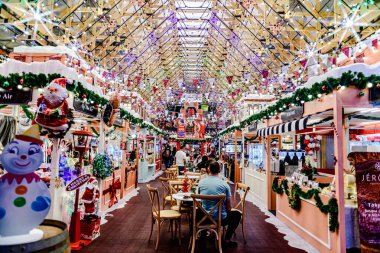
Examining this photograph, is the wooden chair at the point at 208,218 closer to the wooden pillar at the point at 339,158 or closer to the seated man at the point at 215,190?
the seated man at the point at 215,190

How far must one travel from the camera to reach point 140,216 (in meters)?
6.30

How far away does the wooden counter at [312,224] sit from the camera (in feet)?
13.3

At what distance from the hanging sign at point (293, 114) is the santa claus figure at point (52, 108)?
147 inches

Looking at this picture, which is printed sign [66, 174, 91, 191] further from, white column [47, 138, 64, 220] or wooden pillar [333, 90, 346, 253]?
wooden pillar [333, 90, 346, 253]

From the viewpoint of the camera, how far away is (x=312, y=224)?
457 cm

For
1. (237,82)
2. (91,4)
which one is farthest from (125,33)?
(237,82)

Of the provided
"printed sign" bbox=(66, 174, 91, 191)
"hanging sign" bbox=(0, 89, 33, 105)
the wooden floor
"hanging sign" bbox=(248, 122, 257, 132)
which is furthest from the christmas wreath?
"hanging sign" bbox=(248, 122, 257, 132)

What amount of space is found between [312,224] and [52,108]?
4042mm

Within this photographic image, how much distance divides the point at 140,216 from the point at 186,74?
17712 millimetres

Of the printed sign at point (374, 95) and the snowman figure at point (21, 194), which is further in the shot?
the printed sign at point (374, 95)

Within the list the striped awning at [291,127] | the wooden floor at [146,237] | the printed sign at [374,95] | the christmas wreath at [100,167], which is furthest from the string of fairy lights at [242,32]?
the wooden floor at [146,237]

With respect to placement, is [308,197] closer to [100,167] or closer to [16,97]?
[100,167]

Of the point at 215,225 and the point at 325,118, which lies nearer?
the point at 215,225

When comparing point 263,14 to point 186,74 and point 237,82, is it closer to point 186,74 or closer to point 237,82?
point 237,82
